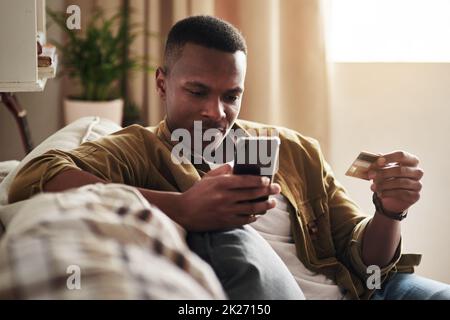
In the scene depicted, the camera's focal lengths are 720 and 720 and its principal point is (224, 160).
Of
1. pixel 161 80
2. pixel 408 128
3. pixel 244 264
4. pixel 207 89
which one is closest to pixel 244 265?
pixel 244 264

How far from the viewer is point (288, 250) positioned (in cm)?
137

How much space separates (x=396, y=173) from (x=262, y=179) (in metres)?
0.33

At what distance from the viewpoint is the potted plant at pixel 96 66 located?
3141 mm

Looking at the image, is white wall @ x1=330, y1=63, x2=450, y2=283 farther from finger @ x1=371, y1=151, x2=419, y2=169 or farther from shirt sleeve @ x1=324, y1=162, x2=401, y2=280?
finger @ x1=371, y1=151, x2=419, y2=169

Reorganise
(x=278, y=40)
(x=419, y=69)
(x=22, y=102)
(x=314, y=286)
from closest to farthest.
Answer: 1. (x=314, y=286)
2. (x=419, y=69)
3. (x=278, y=40)
4. (x=22, y=102)

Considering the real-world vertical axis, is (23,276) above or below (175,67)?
below

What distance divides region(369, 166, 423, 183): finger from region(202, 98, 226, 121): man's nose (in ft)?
0.98

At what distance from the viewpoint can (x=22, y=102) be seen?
3.48 m

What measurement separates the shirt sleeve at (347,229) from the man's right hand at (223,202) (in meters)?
0.36

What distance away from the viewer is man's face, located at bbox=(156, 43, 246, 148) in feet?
4.45

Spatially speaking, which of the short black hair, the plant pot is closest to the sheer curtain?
the plant pot

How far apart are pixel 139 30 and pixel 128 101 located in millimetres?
333
